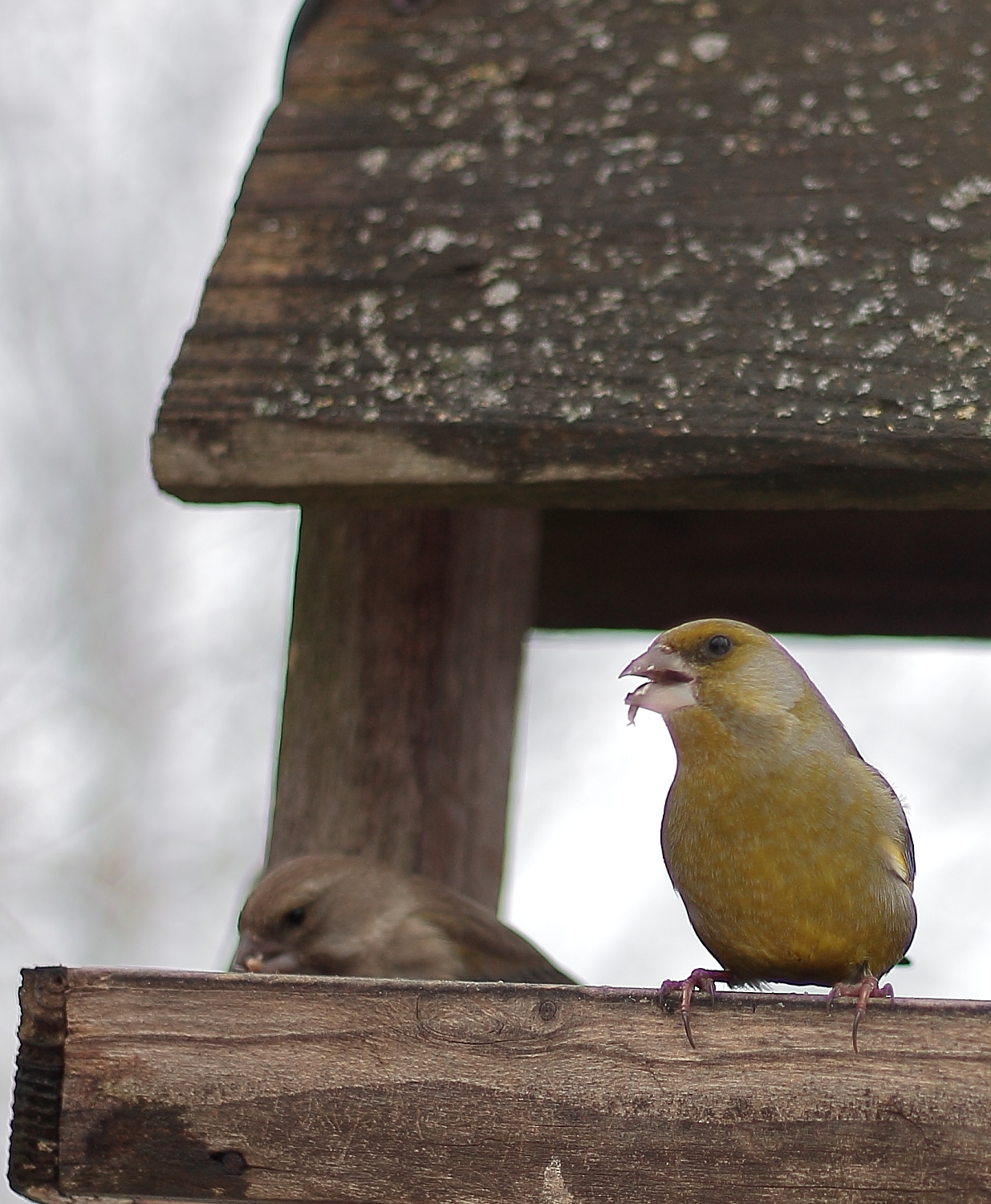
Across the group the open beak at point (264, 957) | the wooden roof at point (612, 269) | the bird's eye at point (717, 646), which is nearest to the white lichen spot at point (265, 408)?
the wooden roof at point (612, 269)

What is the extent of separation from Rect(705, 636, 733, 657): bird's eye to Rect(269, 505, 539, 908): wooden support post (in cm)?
69

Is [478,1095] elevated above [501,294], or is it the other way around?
[501,294]

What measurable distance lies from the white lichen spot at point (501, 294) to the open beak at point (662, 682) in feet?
1.94

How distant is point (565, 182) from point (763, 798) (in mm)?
1000

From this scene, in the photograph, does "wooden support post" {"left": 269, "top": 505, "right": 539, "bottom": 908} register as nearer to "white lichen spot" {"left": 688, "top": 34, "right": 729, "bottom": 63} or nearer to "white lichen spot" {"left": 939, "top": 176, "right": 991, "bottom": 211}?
"white lichen spot" {"left": 688, "top": 34, "right": 729, "bottom": 63}

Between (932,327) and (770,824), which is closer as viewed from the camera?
(932,327)

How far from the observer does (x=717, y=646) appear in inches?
101

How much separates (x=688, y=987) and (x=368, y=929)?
132 centimetres

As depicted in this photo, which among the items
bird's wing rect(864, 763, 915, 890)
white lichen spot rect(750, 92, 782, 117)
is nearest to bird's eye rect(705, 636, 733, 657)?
bird's wing rect(864, 763, 915, 890)

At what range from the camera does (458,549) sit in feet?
10.4

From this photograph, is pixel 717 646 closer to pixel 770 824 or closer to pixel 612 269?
pixel 770 824

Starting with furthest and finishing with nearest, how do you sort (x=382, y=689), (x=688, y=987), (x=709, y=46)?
(x=382, y=689), (x=709, y=46), (x=688, y=987)

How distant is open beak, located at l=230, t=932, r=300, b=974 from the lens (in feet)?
10.3

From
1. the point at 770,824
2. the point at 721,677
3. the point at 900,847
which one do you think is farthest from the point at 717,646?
the point at 900,847
